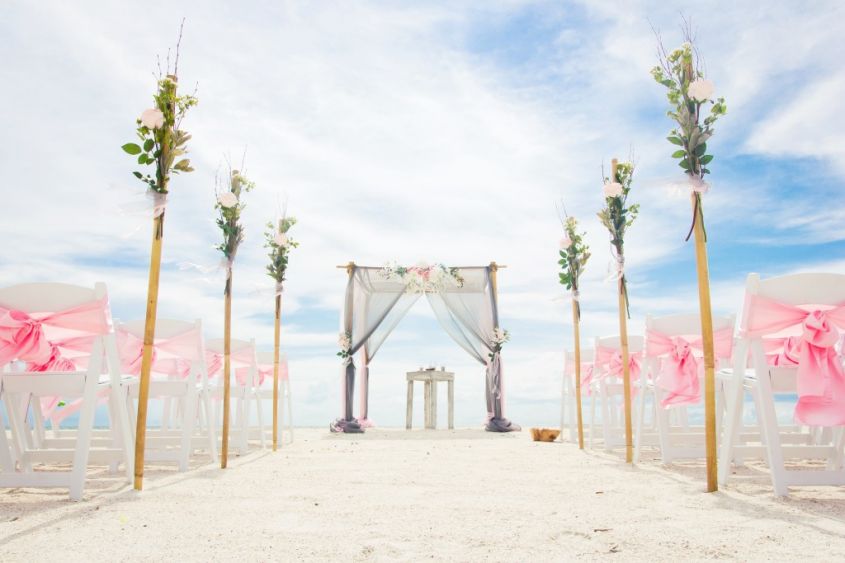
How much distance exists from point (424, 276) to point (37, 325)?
7328 millimetres

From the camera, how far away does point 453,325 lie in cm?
1067

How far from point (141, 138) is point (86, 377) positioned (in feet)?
5.40

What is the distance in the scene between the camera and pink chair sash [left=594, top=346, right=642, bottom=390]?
21.8 ft

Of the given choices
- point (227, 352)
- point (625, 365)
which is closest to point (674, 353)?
point (625, 365)

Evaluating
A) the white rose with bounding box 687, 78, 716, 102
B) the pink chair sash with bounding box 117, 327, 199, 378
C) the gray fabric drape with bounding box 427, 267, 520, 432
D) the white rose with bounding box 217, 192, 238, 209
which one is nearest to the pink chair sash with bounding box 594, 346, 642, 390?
the white rose with bounding box 687, 78, 716, 102

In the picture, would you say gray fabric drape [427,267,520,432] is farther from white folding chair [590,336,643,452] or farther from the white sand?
the white sand

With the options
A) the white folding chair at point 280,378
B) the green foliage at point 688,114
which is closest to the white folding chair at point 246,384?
the white folding chair at point 280,378

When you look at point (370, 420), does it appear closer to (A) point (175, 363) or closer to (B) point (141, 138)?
(A) point (175, 363)

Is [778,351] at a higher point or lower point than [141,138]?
lower

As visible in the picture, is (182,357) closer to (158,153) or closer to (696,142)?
(158,153)

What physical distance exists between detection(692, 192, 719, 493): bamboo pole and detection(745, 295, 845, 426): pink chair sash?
339 mm

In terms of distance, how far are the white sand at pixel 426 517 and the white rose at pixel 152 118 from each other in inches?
93.2

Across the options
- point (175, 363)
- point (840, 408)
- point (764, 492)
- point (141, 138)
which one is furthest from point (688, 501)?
point (175, 363)

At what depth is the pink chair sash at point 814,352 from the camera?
3508mm
